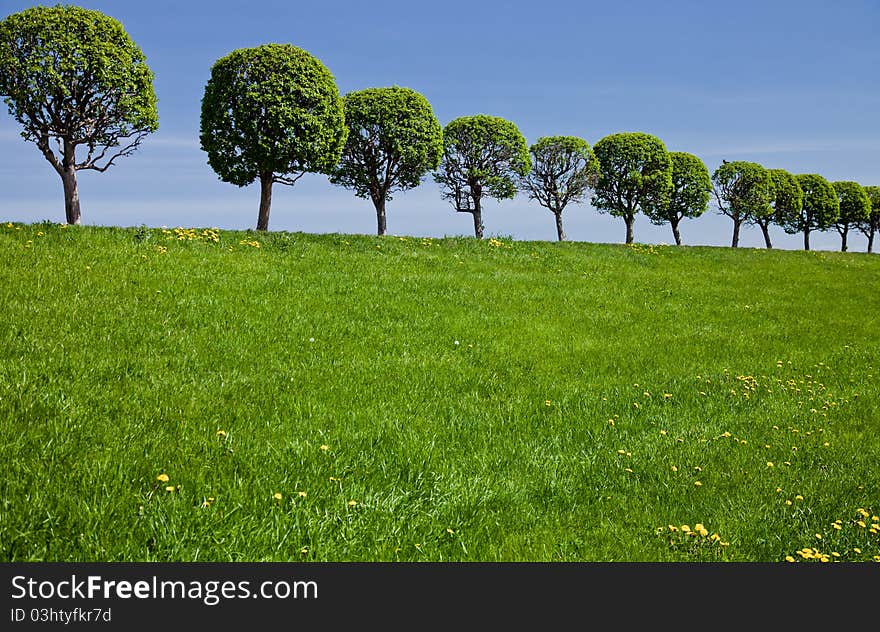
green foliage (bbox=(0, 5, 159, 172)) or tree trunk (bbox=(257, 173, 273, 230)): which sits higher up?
green foliage (bbox=(0, 5, 159, 172))

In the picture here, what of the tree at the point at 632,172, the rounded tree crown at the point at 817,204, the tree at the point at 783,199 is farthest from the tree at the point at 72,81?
the rounded tree crown at the point at 817,204

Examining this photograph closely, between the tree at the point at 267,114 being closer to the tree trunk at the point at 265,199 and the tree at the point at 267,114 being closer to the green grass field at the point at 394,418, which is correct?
the tree trunk at the point at 265,199

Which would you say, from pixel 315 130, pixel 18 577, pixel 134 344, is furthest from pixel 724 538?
pixel 315 130

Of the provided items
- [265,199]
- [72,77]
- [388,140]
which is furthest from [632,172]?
[72,77]

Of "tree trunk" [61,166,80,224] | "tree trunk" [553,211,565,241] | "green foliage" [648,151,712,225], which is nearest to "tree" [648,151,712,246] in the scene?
"green foliage" [648,151,712,225]

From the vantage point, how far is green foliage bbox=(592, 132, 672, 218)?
4181 cm

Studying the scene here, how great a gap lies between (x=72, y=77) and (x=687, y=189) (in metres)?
42.2

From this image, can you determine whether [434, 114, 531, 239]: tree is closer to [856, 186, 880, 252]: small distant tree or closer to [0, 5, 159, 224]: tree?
[0, 5, 159, 224]: tree

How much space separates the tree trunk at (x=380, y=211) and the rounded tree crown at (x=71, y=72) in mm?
14238

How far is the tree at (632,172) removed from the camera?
1646 inches

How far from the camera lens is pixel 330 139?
86.9ft

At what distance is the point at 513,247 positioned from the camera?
21.7 metres

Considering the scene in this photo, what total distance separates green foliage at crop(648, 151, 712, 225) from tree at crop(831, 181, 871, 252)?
2217 centimetres

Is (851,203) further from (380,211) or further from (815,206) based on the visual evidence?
(380,211)
